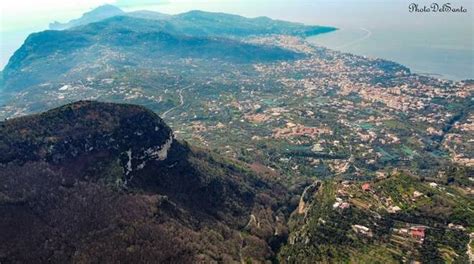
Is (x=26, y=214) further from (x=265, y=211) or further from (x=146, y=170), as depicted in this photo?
(x=265, y=211)

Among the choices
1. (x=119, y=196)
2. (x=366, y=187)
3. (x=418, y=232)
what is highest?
(x=119, y=196)

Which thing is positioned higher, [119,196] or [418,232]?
[119,196]

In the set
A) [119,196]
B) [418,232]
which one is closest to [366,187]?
[418,232]

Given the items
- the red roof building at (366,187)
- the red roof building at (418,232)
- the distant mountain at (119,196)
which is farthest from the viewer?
the red roof building at (366,187)

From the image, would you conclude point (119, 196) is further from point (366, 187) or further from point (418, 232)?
point (418, 232)

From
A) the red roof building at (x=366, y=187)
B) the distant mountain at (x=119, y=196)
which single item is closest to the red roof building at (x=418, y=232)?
the red roof building at (x=366, y=187)

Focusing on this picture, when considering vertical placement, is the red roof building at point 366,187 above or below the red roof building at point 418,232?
above

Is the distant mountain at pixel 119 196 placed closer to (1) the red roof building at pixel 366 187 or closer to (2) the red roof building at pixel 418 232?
(1) the red roof building at pixel 366 187

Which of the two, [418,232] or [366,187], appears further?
[366,187]

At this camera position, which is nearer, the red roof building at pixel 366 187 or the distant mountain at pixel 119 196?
the distant mountain at pixel 119 196
